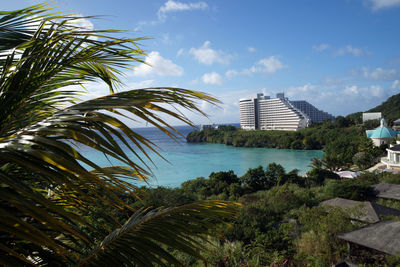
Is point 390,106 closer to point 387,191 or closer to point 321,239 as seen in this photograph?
point 387,191

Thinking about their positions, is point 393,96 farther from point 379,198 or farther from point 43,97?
point 43,97

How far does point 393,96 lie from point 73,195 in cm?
8255

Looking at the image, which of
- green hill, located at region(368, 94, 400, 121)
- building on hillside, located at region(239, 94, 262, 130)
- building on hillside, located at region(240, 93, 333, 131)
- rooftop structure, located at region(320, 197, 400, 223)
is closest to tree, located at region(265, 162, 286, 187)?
rooftop structure, located at region(320, 197, 400, 223)

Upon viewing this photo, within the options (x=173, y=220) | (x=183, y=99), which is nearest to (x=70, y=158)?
(x=183, y=99)

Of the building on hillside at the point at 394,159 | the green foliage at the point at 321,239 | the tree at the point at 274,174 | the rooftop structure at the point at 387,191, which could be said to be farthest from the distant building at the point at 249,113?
the green foliage at the point at 321,239

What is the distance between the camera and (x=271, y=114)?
78062 mm

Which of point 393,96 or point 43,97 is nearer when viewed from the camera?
point 43,97

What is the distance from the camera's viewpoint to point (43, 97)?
50.4 inches

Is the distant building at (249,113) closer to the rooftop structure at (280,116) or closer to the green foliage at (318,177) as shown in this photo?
the rooftop structure at (280,116)

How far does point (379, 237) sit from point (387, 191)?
700cm

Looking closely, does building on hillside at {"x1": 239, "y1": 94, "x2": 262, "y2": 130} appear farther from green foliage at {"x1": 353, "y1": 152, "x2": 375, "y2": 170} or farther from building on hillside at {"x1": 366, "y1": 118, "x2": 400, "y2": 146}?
green foliage at {"x1": 353, "y1": 152, "x2": 375, "y2": 170}

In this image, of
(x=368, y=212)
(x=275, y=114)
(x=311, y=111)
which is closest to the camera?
(x=368, y=212)

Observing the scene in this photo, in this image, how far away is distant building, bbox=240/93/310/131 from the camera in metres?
68.4

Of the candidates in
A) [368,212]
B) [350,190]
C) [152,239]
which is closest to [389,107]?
[350,190]
